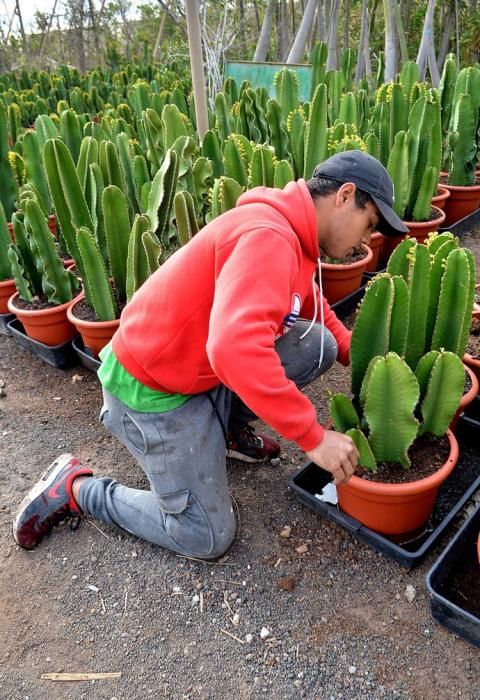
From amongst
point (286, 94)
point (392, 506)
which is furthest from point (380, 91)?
point (392, 506)

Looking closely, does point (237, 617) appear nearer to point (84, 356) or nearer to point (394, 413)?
point (394, 413)

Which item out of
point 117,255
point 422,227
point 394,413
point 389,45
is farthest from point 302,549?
point 389,45

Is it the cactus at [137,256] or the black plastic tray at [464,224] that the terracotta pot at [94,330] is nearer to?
the cactus at [137,256]

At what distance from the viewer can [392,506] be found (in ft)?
5.42

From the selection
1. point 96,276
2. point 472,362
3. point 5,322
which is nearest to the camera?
point 472,362

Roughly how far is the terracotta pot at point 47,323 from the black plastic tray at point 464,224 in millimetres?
2257

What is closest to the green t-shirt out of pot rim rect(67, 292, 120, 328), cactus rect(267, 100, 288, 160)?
pot rim rect(67, 292, 120, 328)

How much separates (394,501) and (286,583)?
1.32 ft

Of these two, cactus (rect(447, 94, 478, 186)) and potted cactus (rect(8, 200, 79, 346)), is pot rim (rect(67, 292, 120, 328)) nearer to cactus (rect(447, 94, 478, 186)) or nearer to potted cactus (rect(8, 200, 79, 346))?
potted cactus (rect(8, 200, 79, 346))

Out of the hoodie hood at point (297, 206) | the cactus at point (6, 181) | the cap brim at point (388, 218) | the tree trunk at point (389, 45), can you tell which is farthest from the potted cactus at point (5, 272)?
the tree trunk at point (389, 45)

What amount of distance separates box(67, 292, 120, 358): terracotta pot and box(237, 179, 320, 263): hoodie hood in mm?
1159

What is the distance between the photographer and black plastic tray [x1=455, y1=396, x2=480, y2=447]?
2.08 metres

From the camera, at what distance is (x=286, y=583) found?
1702mm

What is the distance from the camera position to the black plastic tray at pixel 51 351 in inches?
109
